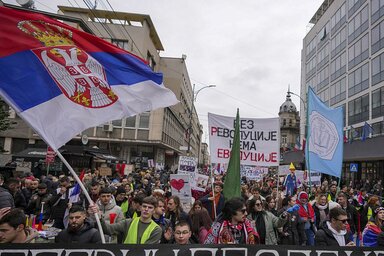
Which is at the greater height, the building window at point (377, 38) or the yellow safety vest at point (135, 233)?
the building window at point (377, 38)

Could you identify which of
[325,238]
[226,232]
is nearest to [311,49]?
[325,238]

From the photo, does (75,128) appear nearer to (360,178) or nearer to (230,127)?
(230,127)

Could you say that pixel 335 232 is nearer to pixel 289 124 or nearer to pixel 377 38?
pixel 377 38

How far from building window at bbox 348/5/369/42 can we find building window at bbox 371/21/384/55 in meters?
2.06

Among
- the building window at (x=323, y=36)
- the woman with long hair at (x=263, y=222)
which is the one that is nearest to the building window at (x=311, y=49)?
the building window at (x=323, y=36)

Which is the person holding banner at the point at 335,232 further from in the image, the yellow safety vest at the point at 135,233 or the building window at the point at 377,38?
the building window at the point at 377,38

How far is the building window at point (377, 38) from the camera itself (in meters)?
32.6

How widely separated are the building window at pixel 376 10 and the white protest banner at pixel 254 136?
104ft

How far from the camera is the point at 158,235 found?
4465mm

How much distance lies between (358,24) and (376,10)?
4.13 m

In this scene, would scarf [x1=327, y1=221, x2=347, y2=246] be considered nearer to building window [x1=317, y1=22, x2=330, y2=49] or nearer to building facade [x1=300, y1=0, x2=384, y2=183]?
building facade [x1=300, y1=0, x2=384, y2=183]

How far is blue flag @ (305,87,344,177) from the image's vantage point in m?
7.59

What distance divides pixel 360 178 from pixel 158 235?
104 feet

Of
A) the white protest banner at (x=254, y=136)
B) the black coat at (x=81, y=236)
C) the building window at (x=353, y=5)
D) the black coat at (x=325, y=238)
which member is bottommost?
the black coat at (x=81, y=236)
